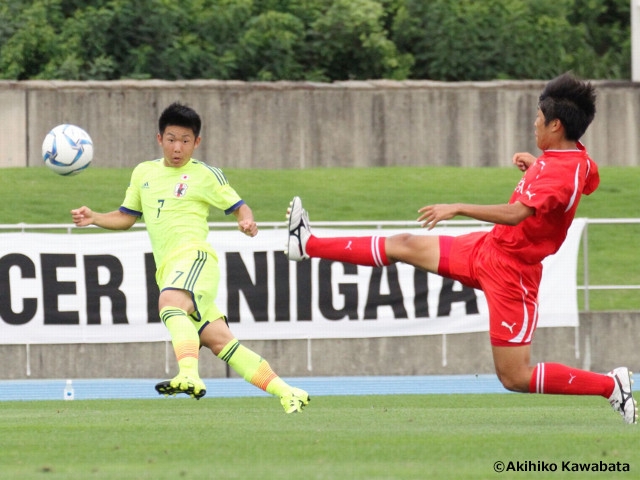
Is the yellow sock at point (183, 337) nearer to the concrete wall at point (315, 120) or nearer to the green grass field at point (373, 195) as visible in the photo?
the green grass field at point (373, 195)

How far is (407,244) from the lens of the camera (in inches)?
314

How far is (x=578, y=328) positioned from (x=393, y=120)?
8.16 metres

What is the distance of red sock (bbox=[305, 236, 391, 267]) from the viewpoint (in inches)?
314

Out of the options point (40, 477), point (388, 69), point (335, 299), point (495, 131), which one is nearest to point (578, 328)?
point (335, 299)

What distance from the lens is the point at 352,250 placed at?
802cm

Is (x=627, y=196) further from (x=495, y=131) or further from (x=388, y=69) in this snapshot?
(x=388, y=69)

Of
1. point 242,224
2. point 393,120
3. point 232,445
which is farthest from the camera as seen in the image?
point 393,120

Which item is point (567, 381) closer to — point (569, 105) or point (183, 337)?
point (569, 105)

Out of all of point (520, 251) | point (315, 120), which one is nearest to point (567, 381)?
point (520, 251)

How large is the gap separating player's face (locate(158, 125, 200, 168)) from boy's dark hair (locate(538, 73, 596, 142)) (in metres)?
2.32

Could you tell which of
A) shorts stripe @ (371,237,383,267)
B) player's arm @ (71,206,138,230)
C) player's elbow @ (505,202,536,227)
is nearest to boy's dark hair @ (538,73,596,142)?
player's elbow @ (505,202,536,227)

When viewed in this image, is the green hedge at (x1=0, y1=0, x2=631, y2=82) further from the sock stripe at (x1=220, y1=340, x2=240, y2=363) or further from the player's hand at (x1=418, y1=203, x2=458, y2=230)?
the player's hand at (x1=418, y1=203, x2=458, y2=230)

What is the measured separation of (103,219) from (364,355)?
7.51 meters

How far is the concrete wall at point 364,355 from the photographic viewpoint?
52.0 ft
